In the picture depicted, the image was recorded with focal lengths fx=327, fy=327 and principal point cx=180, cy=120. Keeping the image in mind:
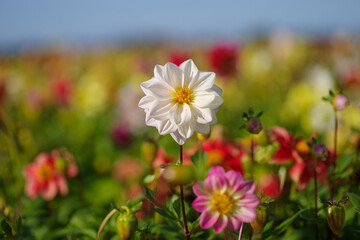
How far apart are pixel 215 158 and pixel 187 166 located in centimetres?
33

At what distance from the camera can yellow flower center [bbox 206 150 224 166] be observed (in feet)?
2.74

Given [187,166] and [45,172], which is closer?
[187,166]

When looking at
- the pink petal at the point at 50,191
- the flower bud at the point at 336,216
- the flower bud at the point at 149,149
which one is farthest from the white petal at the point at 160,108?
the pink petal at the point at 50,191

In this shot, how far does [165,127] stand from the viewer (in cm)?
56

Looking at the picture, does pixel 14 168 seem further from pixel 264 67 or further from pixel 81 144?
pixel 264 67

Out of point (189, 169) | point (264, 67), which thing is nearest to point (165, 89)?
point (189, 169)

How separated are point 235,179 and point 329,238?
39 centimetres

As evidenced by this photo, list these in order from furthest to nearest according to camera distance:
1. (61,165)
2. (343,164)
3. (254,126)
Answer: (61,165) < (343,164) < (254,126)

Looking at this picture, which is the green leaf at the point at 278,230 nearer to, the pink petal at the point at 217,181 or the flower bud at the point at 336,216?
the flower bud at the point at 336,216

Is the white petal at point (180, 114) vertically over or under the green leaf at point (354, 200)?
over

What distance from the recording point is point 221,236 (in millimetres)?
757

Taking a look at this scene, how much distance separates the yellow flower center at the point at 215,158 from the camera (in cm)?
84

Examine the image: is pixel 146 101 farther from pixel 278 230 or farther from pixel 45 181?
pixel 45 181

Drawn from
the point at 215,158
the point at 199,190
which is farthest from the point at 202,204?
the point at 215,158
